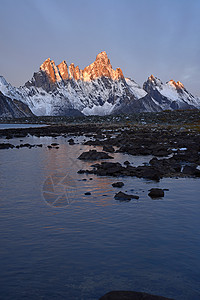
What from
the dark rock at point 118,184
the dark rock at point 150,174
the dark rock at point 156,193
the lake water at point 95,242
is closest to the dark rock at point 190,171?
the dark rock at point 150,174

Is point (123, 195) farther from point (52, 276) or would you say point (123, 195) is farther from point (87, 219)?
point (52, 276)

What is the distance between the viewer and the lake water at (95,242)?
1045 cm

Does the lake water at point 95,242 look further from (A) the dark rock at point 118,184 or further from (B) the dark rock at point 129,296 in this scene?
(B) the dark rock at point 129,296

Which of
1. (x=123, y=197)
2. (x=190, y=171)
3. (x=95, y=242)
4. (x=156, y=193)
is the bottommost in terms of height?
(x=95, y=242)

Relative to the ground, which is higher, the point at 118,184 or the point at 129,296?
the point at 118,184

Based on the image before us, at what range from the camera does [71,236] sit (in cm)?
1453

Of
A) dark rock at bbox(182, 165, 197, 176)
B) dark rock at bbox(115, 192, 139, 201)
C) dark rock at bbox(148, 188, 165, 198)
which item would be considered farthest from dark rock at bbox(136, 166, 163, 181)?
dark rock at bbox(115, 192, 139, 201)

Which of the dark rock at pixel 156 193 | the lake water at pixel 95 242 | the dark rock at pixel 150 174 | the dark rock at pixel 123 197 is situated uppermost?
the dark rock at pixel 150 174

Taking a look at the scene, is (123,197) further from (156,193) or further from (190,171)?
(190,171)

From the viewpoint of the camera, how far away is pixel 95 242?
13820mm

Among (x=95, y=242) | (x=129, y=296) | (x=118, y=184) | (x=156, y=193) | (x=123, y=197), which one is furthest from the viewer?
(x=118, y=184)

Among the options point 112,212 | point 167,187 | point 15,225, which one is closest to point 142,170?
point 167,187

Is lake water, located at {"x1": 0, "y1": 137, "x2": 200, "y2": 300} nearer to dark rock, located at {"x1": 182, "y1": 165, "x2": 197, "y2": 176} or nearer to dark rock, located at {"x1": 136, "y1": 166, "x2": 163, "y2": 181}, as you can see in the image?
dark rock, located at {"x1": 136, "y1": 166, "x2": 163, "y2": 181}

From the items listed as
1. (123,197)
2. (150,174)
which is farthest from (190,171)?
(123,197)
